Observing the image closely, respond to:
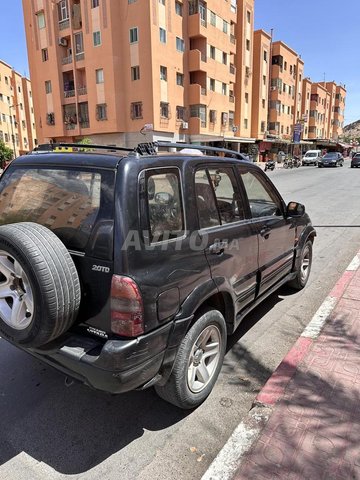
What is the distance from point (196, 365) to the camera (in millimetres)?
2742

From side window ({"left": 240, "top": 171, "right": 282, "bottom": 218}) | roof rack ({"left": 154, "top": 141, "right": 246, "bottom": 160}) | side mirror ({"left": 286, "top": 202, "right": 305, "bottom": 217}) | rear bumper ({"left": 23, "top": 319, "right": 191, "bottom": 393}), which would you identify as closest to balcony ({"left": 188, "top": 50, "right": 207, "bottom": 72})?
side mirror ({"left": 286, "top": 202, "right": 305, "bottom": 217})

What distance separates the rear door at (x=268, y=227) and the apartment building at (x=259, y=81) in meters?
46.9

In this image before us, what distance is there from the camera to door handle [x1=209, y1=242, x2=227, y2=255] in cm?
272

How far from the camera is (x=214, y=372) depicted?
2926 millimetres

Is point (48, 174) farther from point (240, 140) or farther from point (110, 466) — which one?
point (240, 140)

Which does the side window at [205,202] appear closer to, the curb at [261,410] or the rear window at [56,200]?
the rear window at [56,200]

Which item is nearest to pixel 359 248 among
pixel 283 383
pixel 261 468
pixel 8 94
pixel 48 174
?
pixel 283 383

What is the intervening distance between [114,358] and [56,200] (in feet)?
3.91

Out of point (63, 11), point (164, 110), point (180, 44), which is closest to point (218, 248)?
point (164, 110)

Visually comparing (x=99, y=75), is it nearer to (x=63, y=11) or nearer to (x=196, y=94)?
(x=63, y=11)

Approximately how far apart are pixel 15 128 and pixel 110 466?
6891cm

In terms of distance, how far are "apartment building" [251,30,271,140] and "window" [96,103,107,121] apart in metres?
22.3

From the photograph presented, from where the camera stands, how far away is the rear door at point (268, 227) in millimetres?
3564

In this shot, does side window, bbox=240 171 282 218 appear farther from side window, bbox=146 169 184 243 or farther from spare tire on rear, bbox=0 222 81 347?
spare tire on rear, bbox=0 222 81 347
